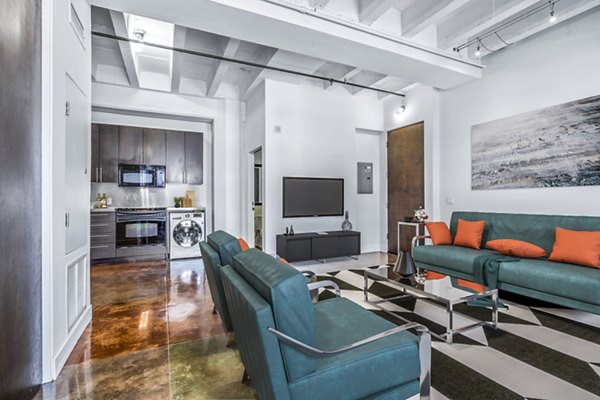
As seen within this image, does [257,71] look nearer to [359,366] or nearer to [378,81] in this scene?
[378,81]

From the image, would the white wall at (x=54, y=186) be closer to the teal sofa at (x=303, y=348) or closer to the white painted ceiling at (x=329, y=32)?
the white painted ceiling at (x=329, y=32)

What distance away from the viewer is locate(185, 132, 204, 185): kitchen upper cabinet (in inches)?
243

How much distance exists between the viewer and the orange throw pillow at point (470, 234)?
404cm

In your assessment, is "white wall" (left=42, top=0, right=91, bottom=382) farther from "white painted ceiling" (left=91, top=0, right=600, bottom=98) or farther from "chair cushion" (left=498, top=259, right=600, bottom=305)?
"chair cushion" (left=498, top=259, right=600, bottom=305)

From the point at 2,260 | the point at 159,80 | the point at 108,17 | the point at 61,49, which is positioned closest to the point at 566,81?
the point at 61,49

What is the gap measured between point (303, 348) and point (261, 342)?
172 millimetres

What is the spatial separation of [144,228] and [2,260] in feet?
14.2

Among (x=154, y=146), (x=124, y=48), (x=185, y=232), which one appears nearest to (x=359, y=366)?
(x=124, y=48)

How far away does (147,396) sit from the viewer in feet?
5.91

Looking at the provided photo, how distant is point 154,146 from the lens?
19.4 ft

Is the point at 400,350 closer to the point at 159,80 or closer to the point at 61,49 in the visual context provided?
the point at 61,49

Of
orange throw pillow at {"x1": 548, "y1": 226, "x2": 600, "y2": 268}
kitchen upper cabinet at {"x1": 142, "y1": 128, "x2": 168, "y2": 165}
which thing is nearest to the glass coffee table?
orange throw pillow at {"x1": 548, "y1": 226, "x2": 600, "y2": 268}

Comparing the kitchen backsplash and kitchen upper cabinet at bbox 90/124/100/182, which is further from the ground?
kitchen upper cabinet at bbox 90/124/100/182

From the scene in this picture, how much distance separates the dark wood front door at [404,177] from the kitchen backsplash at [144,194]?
13.2 ft
